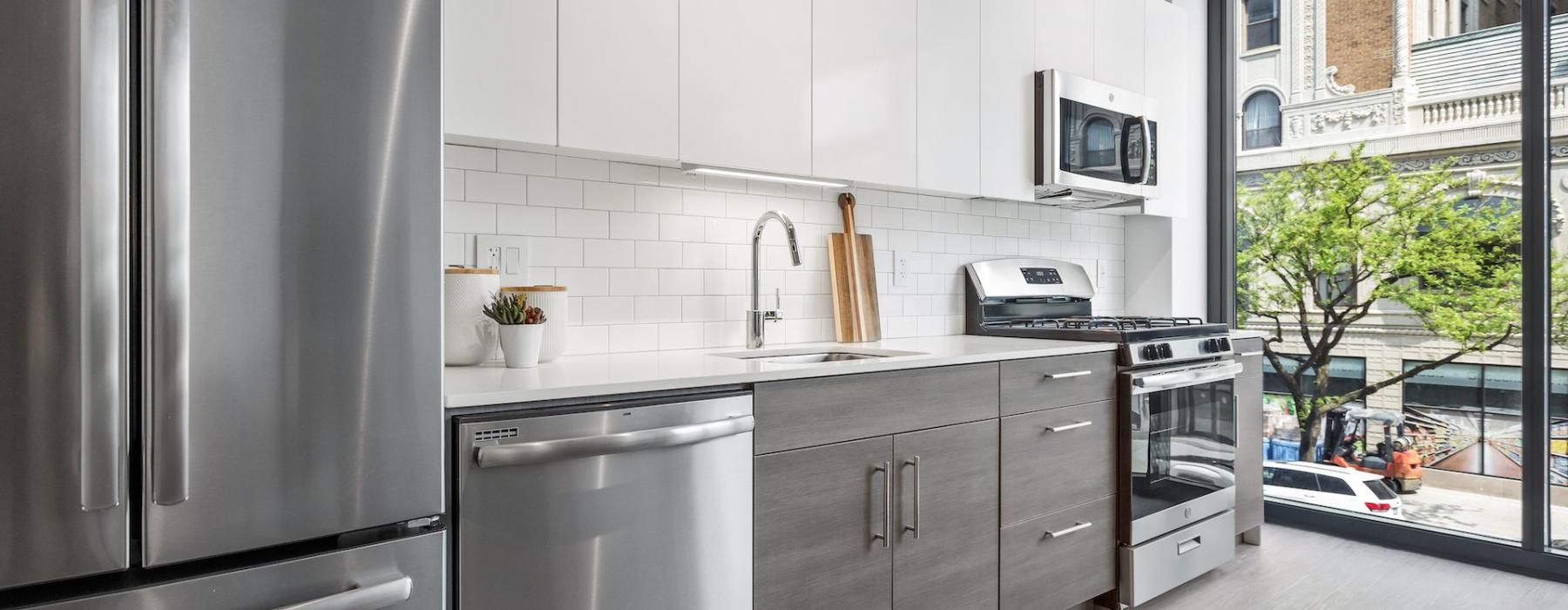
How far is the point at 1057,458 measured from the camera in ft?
7.55

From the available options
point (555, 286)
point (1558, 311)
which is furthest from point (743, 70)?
point (1558, 311)

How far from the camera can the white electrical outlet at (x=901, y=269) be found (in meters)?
2.77

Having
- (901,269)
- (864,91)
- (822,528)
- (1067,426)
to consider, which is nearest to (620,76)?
(864,91)

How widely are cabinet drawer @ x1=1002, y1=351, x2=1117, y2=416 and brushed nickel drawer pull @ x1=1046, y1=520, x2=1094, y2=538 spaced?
36 cm

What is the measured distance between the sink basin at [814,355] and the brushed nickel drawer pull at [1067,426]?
0.46 meters

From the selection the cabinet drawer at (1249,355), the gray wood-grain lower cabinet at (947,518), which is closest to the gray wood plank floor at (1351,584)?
the cabinet drawer at (1249,355)

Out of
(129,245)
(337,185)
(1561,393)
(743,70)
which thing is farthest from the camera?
(1561,393)

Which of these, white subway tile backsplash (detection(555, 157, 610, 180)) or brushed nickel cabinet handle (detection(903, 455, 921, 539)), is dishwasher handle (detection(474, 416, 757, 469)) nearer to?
brushed nickel cabinet handle (detection(903, 455, 921, 539))

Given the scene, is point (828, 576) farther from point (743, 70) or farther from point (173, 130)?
point (173, 130)

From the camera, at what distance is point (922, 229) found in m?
2.86

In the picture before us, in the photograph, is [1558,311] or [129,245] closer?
[129,245]

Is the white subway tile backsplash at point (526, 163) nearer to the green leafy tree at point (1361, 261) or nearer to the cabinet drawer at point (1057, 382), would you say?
the cabinet drawer at point (1057, 382)

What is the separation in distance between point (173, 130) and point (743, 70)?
128cm

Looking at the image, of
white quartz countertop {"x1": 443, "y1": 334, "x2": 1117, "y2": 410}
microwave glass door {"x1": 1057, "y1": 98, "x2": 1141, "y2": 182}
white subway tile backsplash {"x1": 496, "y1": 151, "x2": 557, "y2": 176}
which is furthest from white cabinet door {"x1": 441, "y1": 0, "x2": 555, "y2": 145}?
microwave glass door {"x1": 1057, "y1": 98, "x2": 1141, "y2": 182}
